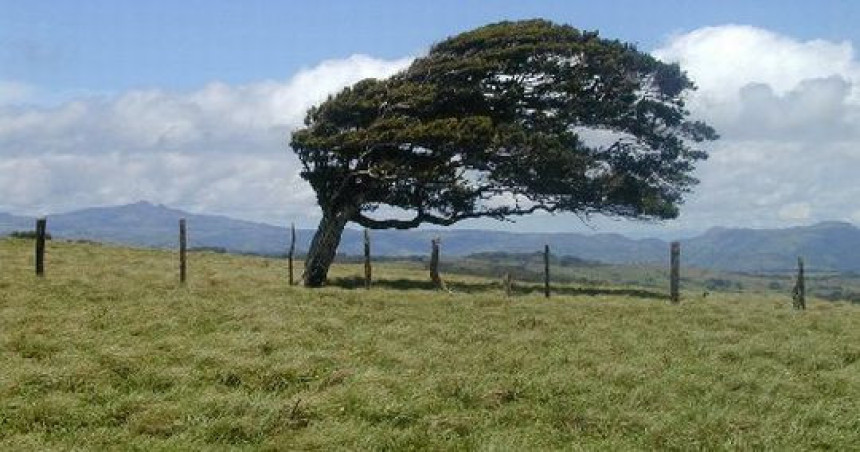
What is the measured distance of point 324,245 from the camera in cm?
4162

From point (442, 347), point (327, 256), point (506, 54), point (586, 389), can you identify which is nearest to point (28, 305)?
point (442, 347)

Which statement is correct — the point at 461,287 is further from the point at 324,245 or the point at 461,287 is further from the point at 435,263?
the point at 324,245

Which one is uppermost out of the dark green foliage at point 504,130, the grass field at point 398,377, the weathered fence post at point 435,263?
the dark green foliage at point 504,130

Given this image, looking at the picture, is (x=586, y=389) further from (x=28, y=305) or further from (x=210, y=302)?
(x=28, y=305)

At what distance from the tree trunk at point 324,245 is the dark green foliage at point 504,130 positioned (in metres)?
0.31

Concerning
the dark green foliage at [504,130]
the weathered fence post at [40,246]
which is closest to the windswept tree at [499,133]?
the dark green foliage at [504,130]

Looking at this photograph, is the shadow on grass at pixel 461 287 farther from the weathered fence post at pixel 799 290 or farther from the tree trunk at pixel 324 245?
the weathered fence post at pixel 799 290

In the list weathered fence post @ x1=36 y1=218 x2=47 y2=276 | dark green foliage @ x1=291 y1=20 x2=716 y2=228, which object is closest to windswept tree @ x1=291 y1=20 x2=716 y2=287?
dark green foliage @ x1=291 y1=20 x2=716 y2=228

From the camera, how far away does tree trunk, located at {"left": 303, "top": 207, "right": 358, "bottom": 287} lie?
40.8m

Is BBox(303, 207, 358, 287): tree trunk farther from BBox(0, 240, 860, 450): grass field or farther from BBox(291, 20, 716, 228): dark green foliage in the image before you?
BBox(0, 240, 860, 450): grass field

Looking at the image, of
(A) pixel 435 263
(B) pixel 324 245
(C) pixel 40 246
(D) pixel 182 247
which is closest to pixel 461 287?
(A) pixel 435 263

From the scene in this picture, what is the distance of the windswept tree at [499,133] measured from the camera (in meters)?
39.8

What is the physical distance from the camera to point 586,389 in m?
14.5

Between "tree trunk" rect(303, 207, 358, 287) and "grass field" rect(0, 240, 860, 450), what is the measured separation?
15743 millimetres
